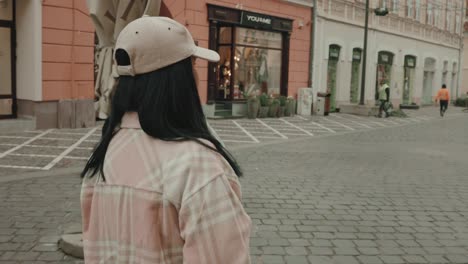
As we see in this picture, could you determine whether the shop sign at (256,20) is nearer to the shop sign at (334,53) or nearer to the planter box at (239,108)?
the planter box at (239,108)

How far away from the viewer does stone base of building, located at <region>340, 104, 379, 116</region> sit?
77.3 ft

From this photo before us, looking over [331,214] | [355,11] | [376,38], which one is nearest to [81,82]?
[331,214]

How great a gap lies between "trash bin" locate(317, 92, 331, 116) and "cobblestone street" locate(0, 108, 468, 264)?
341 inches

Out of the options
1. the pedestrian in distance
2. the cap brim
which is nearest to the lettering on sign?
the pedestrian in distance

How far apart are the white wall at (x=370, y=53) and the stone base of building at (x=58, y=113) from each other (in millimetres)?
11719

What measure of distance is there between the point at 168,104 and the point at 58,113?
12587 mm

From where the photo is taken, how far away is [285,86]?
71.3ft

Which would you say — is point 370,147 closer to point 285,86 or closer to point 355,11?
point 285,86

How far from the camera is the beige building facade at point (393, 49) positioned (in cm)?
2436

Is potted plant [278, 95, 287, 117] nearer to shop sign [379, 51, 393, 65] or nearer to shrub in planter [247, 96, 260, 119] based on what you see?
shrub in planter [247, 96, 260, 119]

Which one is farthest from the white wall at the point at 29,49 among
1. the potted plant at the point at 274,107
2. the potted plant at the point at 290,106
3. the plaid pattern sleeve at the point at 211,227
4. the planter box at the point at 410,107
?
the planter box at the point at 410,107

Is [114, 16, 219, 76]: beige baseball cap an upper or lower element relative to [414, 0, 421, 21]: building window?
lower

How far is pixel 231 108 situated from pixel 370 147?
704cm

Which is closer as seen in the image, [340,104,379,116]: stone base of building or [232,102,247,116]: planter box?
[232,102,247,116]: planter box
